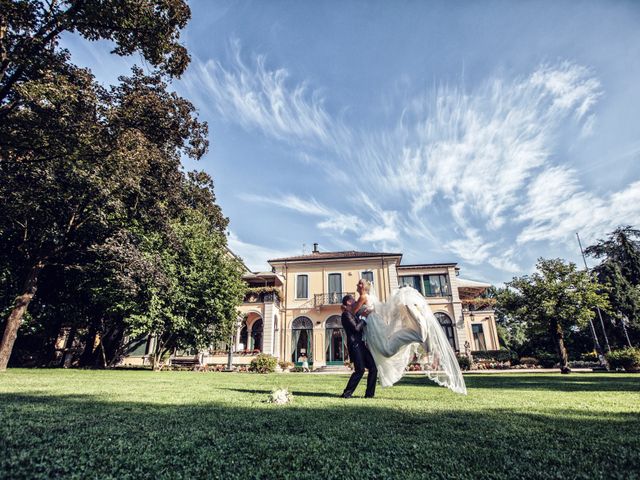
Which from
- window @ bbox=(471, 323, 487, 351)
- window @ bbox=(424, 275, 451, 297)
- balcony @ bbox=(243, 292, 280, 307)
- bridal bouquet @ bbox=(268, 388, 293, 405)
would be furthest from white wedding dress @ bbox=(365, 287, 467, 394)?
window @ bbox=(471, 323, 487, 351)

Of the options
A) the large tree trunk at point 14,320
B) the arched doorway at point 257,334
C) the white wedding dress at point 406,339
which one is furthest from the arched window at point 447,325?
the large tree trunk at point 14,320

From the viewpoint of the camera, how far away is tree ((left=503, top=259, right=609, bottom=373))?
46.9 ft

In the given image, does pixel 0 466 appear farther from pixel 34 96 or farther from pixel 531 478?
pixel 34 96

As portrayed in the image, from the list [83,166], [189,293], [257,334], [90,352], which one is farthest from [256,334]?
[83,166]

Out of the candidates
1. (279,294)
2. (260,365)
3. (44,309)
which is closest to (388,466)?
(260,365)

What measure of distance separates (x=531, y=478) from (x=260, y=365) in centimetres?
1854

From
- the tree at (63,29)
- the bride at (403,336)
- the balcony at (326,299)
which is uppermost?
the tree at (63,29)

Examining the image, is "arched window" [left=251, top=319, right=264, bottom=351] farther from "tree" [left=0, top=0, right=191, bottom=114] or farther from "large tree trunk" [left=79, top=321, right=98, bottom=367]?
"tree" [left=0, top=0, right=191, bottom=114]

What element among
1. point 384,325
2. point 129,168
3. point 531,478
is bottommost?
point 531,478

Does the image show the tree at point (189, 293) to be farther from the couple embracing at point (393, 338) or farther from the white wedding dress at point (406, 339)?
the white wedding dress at point (406, 339)

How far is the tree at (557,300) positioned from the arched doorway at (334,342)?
15.1m

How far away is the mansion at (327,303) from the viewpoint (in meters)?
27.6

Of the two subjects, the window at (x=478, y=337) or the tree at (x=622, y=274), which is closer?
the tree at (x=622, y=274)

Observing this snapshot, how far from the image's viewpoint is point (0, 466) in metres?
1.89
